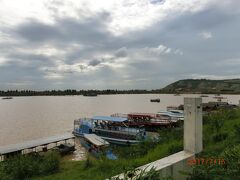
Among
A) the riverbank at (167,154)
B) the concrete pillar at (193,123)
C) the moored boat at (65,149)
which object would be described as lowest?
the moored boat at (65,149)

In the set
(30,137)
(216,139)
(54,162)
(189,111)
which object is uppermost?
(189,111)

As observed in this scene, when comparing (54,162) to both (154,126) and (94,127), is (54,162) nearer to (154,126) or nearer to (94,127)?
(94,127)

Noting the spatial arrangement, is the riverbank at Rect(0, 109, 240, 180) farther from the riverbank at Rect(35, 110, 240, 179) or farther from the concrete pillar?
the concrete pillar

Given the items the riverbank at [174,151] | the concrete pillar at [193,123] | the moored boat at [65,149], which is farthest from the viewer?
the moored boat at [65,149]

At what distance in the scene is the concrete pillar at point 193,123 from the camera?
638 centimetres

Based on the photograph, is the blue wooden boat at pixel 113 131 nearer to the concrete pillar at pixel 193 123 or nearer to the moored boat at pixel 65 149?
the moored boat at pixel 65 149

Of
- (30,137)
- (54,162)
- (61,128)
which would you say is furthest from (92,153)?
(61,128)

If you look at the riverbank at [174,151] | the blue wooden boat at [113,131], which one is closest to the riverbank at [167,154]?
the riverbank at [174,151]

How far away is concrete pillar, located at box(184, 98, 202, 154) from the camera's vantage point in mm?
6383

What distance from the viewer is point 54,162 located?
38.6 ft

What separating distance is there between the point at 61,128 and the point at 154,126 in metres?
13.3

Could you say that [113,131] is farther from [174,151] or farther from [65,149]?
[174,151]

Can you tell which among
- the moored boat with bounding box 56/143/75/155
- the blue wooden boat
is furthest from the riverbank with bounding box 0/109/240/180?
the blue wooden boat

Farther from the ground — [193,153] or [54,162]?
[193,153]
